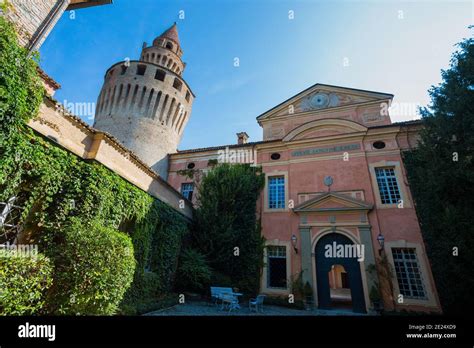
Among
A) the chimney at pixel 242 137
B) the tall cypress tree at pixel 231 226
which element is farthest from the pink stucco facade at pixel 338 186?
the chimney at pixel 242 137

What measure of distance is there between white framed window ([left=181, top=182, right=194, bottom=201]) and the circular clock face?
1040 cm

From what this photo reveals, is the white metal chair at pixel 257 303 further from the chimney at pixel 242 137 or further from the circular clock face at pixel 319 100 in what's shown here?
the circular clock face at pixel 319 100

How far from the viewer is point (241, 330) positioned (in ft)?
7.57

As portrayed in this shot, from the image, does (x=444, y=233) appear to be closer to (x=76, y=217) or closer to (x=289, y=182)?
(x=289, y=182)

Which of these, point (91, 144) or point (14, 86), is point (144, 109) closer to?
point (91, 144)

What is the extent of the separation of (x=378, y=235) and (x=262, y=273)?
20.7ft

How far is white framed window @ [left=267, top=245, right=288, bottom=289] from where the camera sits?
12.3 meters

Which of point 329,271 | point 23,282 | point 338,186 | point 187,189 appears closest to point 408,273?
point 329,271

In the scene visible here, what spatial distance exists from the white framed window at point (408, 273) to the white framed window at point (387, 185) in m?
2.62

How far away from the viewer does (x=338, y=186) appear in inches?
518

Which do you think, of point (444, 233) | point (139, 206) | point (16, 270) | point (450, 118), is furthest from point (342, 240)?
point (16, 270)

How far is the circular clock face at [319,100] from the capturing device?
1573 centimetres

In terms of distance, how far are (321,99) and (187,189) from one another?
11.5 m

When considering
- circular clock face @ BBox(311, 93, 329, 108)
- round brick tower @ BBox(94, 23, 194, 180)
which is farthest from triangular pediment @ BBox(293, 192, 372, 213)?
round brick tower @ BBox(94, 23, 194, 180)
